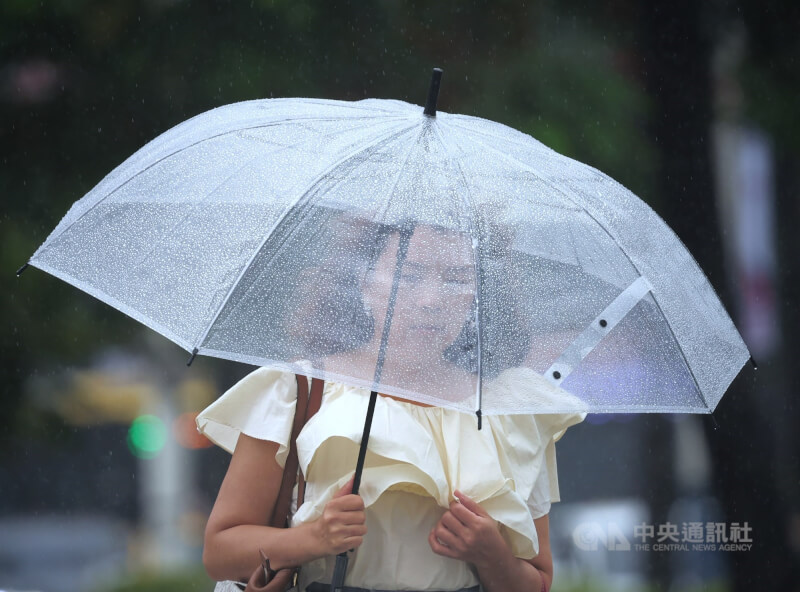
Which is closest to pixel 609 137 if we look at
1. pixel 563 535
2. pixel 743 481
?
pixel 743 481

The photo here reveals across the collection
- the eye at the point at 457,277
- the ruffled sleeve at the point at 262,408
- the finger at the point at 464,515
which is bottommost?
the finger at the point at 464,515

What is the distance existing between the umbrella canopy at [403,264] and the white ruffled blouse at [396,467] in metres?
0.30

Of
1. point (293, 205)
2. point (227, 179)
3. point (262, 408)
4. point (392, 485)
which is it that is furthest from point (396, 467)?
point (227, 179)

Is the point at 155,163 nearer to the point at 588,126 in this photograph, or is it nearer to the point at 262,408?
the point at 262,408

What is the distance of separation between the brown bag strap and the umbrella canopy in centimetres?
39

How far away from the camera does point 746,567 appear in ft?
20.0

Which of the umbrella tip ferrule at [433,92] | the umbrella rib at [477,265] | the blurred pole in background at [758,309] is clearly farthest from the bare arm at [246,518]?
the blurred pole in background at [758,309]

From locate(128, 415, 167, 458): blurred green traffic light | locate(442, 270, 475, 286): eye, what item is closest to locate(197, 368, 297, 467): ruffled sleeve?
locate(442, 270, 475, 286): eye

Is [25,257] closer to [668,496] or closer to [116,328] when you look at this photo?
[116,328]

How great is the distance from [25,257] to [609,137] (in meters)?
3.49

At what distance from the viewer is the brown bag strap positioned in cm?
257

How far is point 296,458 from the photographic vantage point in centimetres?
257

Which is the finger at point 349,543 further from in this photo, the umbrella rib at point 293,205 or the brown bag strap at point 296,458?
the umbrella rib at point 293,205

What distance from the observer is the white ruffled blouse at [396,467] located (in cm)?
247
